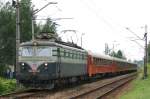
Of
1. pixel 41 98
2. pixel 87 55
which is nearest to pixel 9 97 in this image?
pixel 41 98

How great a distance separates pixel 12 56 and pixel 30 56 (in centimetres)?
3667

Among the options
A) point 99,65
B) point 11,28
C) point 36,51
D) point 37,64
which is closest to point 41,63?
point 37,64

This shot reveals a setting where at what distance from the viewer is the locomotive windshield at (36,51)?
27.7 metres

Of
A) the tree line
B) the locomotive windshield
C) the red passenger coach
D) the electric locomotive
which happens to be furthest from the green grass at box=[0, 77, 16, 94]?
the tree line

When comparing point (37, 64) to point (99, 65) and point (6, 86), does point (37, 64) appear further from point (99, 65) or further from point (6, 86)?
point (99, 65)

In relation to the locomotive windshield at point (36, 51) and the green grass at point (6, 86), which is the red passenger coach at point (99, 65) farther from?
the locomotive windshield at point (36, 51)

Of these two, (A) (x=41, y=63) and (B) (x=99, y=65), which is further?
(B) (x=99, y=65)

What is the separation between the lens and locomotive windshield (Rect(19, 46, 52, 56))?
27.7 m

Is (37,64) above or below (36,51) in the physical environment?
below

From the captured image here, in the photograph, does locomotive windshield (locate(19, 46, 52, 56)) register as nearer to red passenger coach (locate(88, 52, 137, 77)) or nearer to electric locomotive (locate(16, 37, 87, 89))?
electric locomotive (locate(16, 37, 87, 89))

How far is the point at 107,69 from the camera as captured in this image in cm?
5684

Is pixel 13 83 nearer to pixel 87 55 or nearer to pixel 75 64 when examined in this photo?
pixel 75 64

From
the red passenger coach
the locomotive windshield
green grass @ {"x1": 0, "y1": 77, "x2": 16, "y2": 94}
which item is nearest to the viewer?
the locomotive windshield

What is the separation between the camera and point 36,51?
91.4ft
